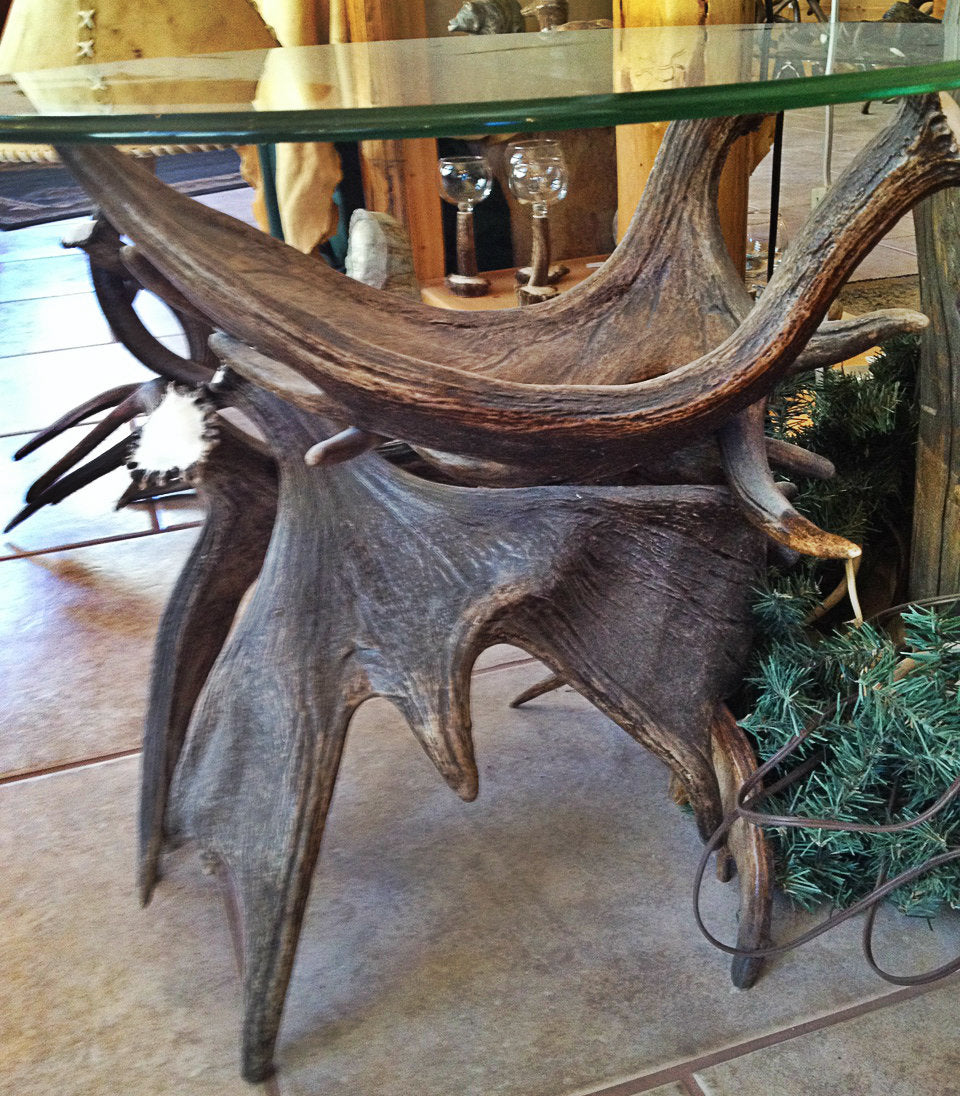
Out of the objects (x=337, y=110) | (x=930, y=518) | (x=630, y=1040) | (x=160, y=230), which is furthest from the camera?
(x=930, y=518)

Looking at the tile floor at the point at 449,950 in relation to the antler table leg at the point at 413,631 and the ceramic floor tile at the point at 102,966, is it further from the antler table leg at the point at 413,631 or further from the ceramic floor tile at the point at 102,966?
the antler table leg at the point at 413,631

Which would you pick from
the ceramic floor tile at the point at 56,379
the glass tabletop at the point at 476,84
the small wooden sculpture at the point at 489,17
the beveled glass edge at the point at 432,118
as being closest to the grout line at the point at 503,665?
the glass tabletop at the point at 476,84

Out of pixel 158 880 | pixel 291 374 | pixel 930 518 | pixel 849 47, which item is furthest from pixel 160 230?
pixel 930 518

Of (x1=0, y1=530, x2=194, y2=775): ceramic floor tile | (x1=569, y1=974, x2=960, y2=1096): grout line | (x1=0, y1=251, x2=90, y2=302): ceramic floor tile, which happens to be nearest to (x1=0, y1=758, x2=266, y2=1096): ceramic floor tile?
(x1=0, y1=530, x2=194, y2=775): ceramic floor tile

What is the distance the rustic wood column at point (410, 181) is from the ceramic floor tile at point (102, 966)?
1.91 m

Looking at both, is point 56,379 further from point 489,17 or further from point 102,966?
point 102,966

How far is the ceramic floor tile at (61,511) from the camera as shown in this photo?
6.78 ft

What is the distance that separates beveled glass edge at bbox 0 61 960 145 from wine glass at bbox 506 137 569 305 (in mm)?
1957

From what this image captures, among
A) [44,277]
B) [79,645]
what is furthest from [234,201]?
[79,645]

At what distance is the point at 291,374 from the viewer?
0.92m

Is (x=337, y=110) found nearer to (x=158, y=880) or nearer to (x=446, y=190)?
(x=158, y=880)

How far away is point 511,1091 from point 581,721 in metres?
0.57

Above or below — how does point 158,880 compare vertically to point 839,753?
below

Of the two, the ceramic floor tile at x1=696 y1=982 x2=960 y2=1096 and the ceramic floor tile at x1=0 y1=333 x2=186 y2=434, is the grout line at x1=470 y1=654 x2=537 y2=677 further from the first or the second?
the ceramic floor tile at x1=0 y1=333 x2=186 y2=434
